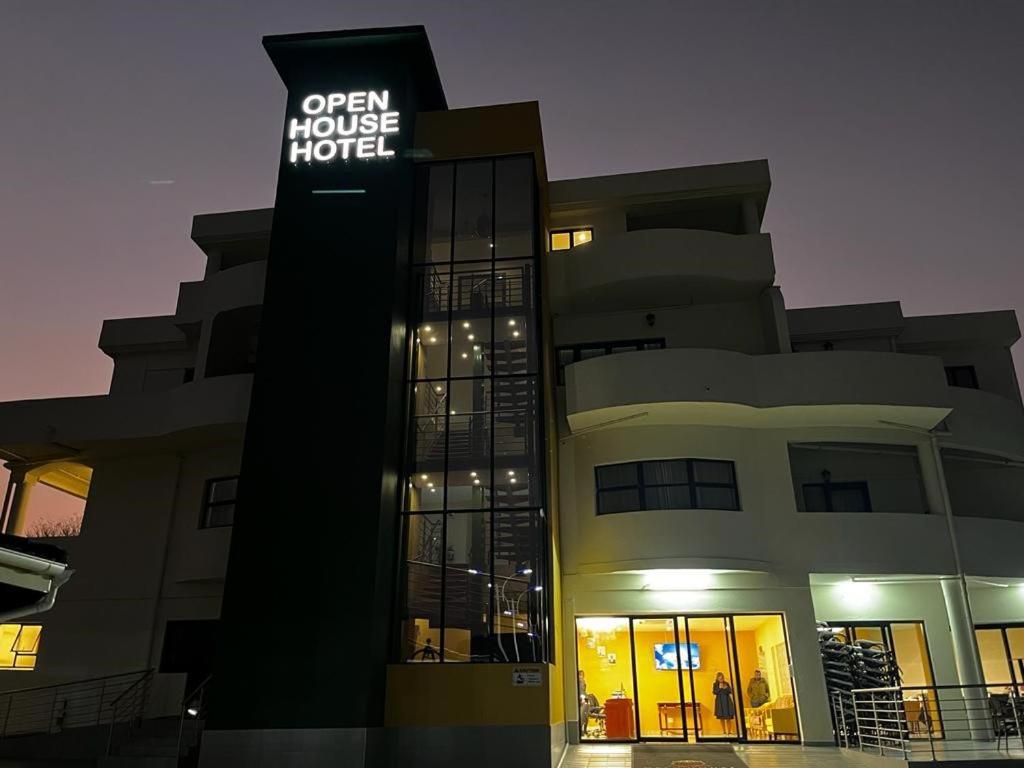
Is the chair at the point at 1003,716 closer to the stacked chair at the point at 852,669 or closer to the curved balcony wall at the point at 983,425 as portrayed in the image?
the stacked chair at the point at 852,669

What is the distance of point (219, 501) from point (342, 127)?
30.1 ft

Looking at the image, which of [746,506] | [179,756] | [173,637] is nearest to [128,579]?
[173,637]

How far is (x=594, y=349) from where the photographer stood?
20125 mm

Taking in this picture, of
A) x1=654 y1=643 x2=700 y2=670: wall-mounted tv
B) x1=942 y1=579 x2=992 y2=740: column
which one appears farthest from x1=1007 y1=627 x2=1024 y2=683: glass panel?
x1=654 y1=643 x2=700 y2=670: wall-mounted tv

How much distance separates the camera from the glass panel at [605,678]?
1662cm

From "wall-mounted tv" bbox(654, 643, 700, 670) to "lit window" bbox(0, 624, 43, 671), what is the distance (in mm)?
14769

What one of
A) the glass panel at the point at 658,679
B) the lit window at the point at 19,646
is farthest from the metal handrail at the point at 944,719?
the lit window at the point at 19,646

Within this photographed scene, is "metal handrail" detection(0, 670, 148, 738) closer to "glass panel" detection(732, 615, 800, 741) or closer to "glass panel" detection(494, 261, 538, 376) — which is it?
"glass panel" detection(494, 261, 538, 376)

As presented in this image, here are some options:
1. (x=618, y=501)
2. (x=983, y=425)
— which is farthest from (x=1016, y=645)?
(x=618, y=501)

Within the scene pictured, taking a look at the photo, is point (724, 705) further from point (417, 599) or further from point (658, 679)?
point (417, 599)

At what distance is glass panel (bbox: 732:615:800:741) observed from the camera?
16181 millimetres

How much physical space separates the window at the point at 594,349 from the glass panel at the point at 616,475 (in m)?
2.77

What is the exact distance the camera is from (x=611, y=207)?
20.7 m

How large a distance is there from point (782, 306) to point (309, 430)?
11.5 m
